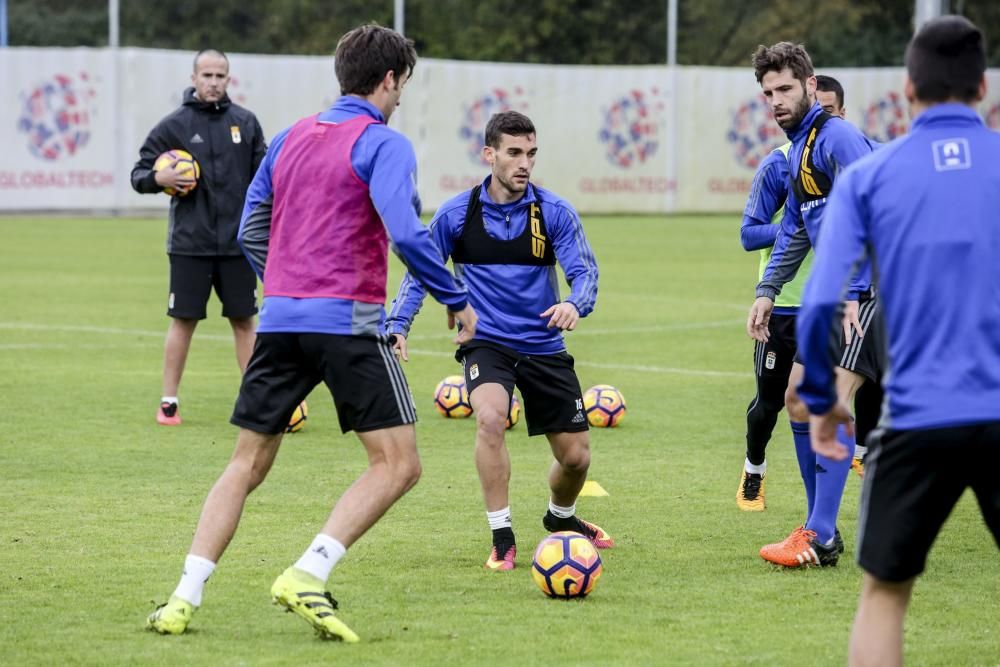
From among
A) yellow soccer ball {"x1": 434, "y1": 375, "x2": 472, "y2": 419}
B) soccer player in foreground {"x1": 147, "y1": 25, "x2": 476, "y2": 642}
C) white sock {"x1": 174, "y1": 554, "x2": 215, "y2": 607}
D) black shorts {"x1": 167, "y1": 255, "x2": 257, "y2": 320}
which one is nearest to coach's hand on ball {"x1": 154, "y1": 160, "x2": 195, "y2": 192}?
black shorts {"x1": 167, "y1": 255, "x2": 257, "y2": 320}

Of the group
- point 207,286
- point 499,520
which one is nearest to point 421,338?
point 207,286

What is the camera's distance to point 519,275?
749 centimetres

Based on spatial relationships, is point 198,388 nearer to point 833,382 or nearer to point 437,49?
point 833,382

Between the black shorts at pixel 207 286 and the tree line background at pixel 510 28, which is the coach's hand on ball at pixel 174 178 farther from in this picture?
the tree line background at pixel 510 28

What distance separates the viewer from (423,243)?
5.73 metres

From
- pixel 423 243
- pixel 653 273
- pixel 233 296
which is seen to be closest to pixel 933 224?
pixel 423 243

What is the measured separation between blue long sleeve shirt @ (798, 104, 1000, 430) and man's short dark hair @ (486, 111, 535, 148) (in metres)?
3.16

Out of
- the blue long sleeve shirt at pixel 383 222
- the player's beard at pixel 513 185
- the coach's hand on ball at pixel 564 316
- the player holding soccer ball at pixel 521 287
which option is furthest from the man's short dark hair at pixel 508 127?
the blue long sleeve shirt at pixel 383 222

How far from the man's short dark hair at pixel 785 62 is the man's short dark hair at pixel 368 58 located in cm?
199

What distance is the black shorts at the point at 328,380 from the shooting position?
5.90m

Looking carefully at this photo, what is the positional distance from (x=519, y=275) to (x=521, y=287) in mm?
57

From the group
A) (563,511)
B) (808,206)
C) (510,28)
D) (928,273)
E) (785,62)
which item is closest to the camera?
(928,273)

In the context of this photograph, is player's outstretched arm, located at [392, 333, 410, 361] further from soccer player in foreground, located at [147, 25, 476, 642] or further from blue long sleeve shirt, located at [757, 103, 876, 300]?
blue long sleeve shirt, located at [757, 103, 876, 300]

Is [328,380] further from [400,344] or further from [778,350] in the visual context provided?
[778,350]
